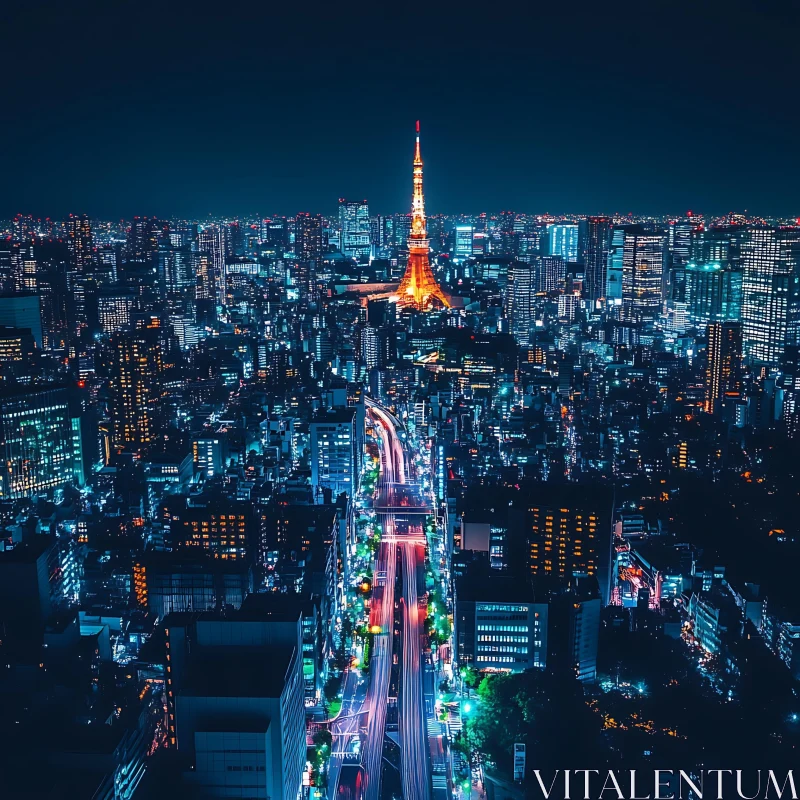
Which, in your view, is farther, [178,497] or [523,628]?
[178,497]

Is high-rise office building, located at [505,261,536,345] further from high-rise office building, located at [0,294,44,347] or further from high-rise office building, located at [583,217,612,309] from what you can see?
high-rise office building, located at [0,294,44,347]

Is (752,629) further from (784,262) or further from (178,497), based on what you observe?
(784,262)

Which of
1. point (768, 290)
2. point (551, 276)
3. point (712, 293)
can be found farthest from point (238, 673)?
point (551, 276)

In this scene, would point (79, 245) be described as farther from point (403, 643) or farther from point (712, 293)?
point (403, 643)

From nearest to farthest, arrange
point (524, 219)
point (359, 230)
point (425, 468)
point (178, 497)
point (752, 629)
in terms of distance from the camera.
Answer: point (752, 629) < point (178, 497) < point (425, 468) < point (359, 230) < point (524, 219)

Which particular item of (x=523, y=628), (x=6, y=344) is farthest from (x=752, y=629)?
(x=6, y=344)

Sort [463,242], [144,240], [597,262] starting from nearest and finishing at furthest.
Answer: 1. [597,262]
2. [144,240]
3. [463,242]
